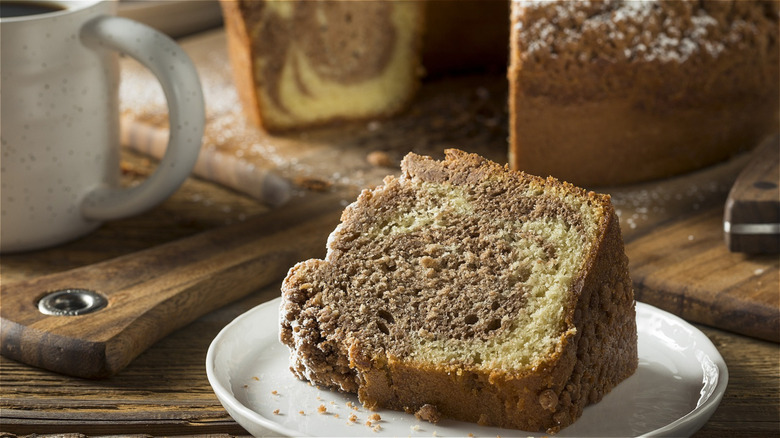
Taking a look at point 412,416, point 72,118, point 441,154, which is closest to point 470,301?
point 412,416

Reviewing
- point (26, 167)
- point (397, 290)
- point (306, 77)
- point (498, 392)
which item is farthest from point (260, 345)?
point (306, 77)

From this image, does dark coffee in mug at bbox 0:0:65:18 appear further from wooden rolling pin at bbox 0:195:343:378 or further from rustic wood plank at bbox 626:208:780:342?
rustic wood plank at bbox 626:208:780:342

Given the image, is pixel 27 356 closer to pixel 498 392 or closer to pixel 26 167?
pixel 26 167

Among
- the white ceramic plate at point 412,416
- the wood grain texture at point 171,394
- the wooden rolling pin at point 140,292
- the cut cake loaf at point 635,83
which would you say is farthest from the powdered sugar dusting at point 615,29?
the white ceramic plate at point 412,416

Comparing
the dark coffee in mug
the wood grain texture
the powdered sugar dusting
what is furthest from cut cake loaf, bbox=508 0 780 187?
the dark coffee in mug

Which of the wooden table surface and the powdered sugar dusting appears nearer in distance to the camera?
the wooden table surface

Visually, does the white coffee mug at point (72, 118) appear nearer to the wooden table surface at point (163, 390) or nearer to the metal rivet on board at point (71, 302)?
the wooden table surface at point (163, 390)
